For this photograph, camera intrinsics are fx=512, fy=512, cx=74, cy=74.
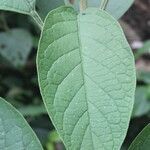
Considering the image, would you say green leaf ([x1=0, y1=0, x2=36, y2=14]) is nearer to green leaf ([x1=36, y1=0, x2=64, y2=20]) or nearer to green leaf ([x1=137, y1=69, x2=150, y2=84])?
green leaf ([x1=36, y1=0, x2=64, y2=20])

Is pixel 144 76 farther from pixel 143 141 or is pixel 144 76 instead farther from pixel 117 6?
pixel 143 141

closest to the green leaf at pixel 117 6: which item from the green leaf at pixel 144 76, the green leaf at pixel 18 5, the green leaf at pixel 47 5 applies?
the green leaf at pixel 47 5

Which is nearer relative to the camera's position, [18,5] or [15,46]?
[18,5]

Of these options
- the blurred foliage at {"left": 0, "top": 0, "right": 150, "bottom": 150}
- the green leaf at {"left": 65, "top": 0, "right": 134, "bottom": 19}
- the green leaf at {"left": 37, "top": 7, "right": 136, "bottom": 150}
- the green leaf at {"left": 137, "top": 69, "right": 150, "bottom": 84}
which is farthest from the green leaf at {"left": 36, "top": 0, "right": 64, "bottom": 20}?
the green leaf at {"left": 137, "top": 69, "right": 150, "bottom": 84}

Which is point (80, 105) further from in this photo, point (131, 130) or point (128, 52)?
point (131, 130)

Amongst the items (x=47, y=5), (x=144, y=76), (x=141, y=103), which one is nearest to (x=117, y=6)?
(x=47, y=5)
